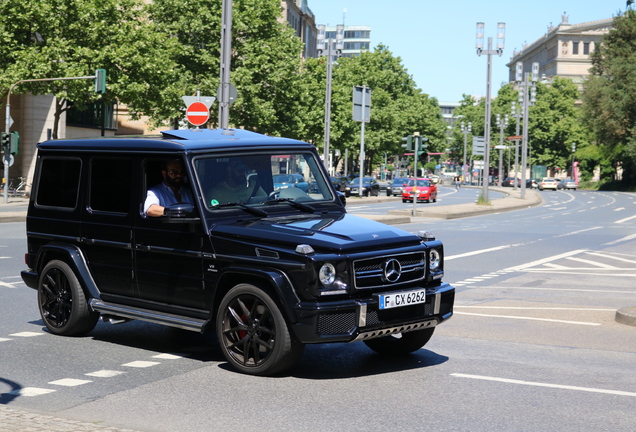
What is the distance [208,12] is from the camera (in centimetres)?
5409

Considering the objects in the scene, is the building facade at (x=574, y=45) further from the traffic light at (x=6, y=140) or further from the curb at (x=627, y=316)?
the curb at (x=627, y=316)

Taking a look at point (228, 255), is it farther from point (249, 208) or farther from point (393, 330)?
point (393, 330)

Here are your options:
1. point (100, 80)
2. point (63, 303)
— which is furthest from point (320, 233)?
point (100, 80)

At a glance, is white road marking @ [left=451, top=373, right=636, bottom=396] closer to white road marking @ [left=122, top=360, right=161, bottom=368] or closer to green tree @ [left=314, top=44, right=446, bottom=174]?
white road marking @ [left=122, top=360, right=161, bottom=368]

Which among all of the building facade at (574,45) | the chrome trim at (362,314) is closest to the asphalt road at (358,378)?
the chrome trim at (362,314)

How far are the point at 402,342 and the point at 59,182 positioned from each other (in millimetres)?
3546

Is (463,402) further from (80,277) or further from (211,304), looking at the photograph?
(80,277)

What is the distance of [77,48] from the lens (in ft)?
145

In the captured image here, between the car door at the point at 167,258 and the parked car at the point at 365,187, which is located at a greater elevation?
the car door at the point at 167,258

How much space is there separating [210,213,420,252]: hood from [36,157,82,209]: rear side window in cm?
201

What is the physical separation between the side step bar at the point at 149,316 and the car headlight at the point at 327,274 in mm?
1180

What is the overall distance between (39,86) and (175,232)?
38.5 m

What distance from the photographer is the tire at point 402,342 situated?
8.04 m

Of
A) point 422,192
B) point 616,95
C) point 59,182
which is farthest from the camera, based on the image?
point 616,95
